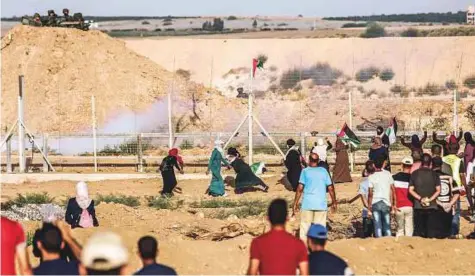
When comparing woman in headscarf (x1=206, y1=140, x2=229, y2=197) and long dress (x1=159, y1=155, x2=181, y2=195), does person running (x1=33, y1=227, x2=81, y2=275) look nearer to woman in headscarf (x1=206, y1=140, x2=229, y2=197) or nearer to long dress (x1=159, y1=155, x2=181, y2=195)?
woman in headscarf (x1=206, y1=140, x2=229, y2=197)

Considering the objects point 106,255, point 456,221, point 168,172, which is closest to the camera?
point 106,255

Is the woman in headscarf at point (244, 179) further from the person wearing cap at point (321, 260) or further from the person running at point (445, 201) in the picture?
the person wearing cap at point (321, 260)

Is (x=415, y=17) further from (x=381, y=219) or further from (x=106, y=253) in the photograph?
(x=106, y=253)

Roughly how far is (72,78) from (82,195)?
88.3ft

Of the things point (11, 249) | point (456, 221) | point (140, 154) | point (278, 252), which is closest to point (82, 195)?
point (11, 249)

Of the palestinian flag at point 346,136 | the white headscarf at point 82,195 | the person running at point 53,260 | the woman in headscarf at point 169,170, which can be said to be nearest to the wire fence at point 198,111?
the palestinian flag at point 346,136

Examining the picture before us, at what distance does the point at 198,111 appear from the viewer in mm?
39906

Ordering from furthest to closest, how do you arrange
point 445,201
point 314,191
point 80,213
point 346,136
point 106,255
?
point 346,136, point 445,201, point 314,191, point 80,213, point 106,255

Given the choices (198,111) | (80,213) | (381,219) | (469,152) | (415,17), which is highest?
(415,17)

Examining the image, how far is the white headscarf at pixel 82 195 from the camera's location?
40.0ft

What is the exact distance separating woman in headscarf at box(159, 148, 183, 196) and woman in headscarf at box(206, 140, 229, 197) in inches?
27.9

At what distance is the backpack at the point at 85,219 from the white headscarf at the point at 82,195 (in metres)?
0.08

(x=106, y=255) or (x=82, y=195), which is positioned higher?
(x=82, y=195)

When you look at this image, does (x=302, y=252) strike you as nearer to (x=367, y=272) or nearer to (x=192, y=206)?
(x=367, y=272)
